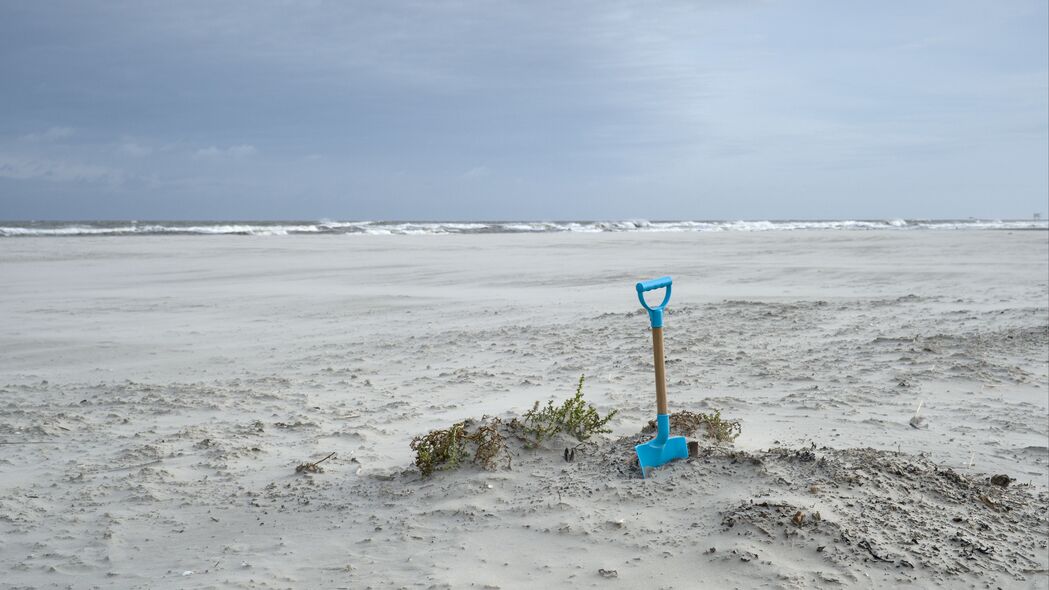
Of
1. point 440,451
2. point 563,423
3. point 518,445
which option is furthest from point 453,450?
point 563,423

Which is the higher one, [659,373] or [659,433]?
[659,373]

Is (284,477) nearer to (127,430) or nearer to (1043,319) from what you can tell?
(127,430)

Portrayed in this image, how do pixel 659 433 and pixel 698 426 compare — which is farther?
pixel 698 426

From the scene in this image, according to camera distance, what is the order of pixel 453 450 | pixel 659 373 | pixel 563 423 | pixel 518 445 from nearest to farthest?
pixel 659 373 → pixel 453 450 → pixel 518 445 → pixel 563 423

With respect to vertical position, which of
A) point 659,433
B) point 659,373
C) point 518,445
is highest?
point 659,373

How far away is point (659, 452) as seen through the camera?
382cm

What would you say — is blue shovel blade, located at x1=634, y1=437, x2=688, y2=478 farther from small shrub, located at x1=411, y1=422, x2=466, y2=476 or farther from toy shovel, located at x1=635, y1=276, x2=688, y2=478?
small shrub, located at x1=411, y1=422, x2=466, y2=476

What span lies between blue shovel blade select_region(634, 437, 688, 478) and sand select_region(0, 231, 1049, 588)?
0.21 ft

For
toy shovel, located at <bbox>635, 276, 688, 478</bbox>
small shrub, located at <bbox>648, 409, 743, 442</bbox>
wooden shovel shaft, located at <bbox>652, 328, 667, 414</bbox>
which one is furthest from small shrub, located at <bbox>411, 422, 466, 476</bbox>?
small shrub, located at <bbox>648, 409, 743, 442</bbox>

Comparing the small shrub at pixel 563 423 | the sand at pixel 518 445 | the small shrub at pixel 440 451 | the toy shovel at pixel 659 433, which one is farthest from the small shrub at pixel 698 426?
the small shrub at pixel 440 451

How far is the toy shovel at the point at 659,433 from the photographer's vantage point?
376 cm

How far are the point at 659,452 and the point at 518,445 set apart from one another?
2.63 ft

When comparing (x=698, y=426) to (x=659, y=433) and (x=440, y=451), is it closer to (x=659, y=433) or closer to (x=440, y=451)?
(x=659, y=433)

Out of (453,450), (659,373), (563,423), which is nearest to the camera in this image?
(659,373)
